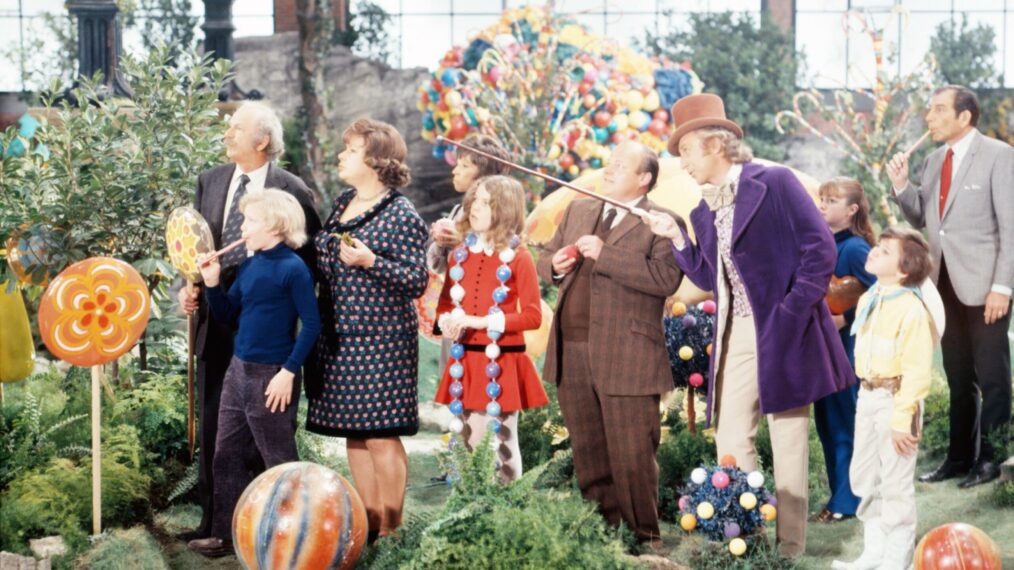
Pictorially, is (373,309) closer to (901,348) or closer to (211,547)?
(211,547)

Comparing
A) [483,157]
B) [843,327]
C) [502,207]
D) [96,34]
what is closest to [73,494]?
[502,207]

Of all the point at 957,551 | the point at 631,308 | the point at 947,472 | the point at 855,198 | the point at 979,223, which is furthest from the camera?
the point at 947,472

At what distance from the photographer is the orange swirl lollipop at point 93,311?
5.16m

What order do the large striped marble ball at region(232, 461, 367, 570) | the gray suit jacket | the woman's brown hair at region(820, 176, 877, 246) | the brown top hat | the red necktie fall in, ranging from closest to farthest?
1. the large striped marble ball at region(232, 461, 367, 570)
2. the brown top hat
3. the woman's brown hair at region(820, 176, 877, 246)
4. the gray suit jacket
5. the red necktie

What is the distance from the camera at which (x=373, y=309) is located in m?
5.13

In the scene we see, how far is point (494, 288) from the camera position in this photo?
17.5 feet

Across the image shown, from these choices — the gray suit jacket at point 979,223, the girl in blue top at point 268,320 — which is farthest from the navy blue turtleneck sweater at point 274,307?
A: the gray suit jacket at point 979,223

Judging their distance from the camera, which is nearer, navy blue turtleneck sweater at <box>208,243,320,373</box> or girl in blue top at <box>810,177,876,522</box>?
navy blue turtleneck sweater at <box>208,243,320,373</box>

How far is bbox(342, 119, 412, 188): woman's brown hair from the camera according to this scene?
5145 mm

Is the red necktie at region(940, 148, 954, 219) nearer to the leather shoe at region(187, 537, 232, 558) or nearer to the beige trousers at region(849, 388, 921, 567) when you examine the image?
the beige trousers at region(849, 388, 921, 567)

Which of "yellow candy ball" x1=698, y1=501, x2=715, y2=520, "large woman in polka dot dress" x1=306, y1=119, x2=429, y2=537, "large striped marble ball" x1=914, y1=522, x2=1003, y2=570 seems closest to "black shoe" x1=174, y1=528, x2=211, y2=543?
"large woman in polka dot dress" x1=306, y1=119, x2=429, y2=537

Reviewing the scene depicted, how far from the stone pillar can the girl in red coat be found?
710 cm

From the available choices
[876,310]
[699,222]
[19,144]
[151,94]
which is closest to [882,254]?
[876,310]

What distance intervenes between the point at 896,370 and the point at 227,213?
2.68 meters
